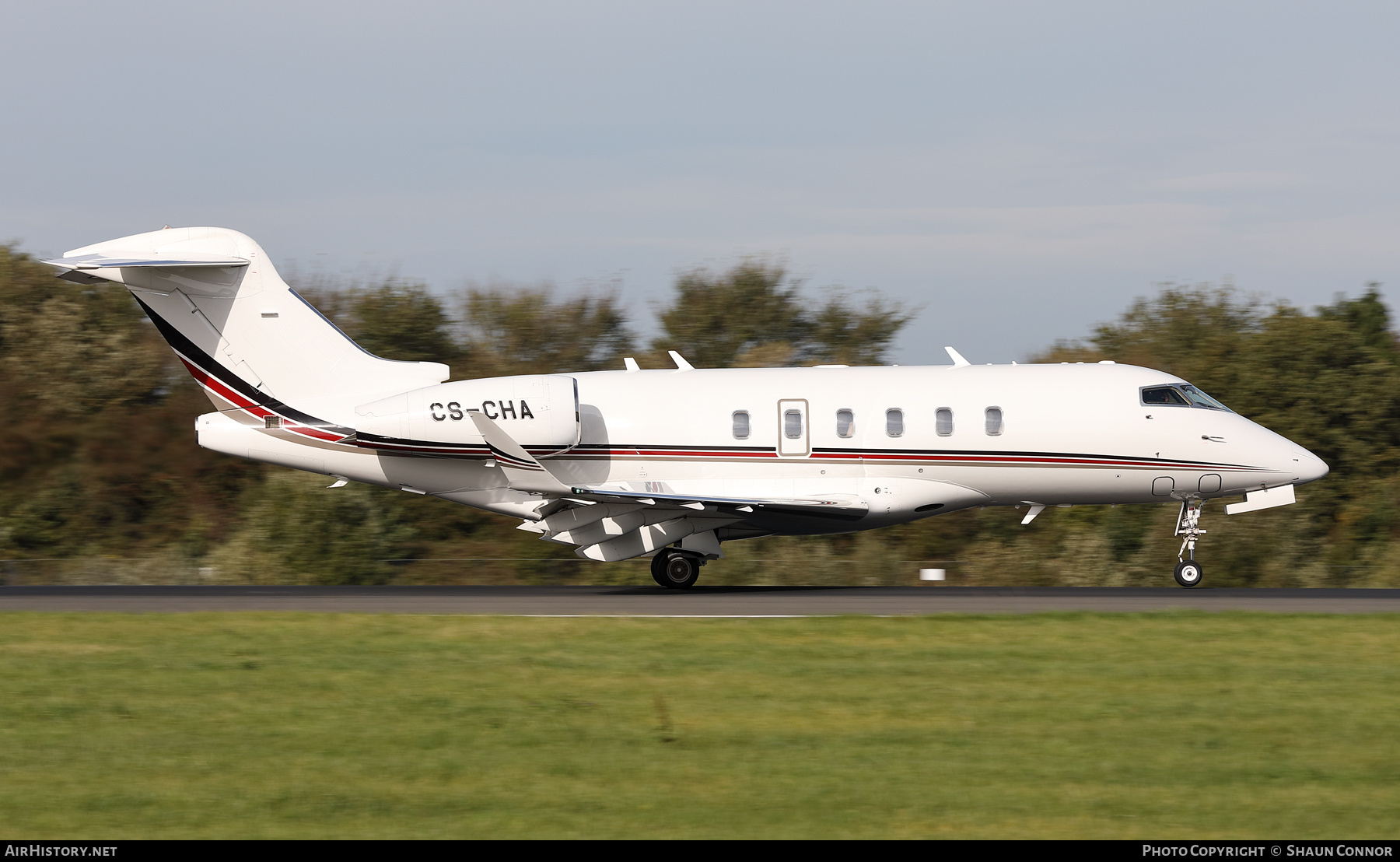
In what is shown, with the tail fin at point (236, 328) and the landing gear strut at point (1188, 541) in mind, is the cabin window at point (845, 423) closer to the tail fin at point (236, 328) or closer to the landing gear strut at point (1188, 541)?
the landing gear strut at point (1188, 541)

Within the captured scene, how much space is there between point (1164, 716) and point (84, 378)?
27.0 metres

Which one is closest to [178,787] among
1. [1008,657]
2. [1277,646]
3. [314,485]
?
[1008,657]

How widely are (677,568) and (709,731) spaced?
10.9 m

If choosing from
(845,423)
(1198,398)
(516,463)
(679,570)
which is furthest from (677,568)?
(1198,398)

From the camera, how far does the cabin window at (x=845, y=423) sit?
2005 centimetres

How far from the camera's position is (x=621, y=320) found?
36031 mm

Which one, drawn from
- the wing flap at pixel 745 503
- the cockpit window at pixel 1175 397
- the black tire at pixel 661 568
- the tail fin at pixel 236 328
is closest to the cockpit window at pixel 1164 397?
the cockpit window at pixel 1175 397

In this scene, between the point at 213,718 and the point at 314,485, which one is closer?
the point at 213,718

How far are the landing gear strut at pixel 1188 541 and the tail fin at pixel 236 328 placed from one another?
39.6 ft

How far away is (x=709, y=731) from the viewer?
967 cm

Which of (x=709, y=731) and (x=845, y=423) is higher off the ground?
(x=845, y=423)

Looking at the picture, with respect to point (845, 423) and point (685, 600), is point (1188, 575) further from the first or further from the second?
point (685, 600)

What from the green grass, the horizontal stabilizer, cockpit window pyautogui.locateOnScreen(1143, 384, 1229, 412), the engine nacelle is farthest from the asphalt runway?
the horizontal stabilizer

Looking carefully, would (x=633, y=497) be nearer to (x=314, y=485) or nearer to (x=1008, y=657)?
(x=1008, y=657)
